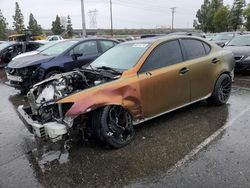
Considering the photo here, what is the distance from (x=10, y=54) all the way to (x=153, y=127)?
40.4ft

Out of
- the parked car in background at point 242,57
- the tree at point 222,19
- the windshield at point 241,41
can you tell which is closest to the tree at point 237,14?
the tree at point 222,19

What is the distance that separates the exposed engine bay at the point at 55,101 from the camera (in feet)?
13.7

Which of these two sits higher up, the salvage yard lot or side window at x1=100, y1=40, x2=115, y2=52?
side window at x1=100, y1=40, x2=115, y2=52

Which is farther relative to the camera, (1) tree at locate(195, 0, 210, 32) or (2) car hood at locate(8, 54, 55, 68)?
(1) tree at locate(195, 0, 210, 32)

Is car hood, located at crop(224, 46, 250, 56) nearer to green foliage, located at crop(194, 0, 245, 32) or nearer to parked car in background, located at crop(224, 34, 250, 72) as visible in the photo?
parked car in background, located at crop(224, 34, 250, 72)

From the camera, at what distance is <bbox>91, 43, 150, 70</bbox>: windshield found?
5201 millimetres

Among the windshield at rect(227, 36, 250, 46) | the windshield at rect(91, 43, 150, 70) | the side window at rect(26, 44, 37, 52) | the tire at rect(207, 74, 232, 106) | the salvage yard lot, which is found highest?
the windshield at rect(91, 43, 150, 70)

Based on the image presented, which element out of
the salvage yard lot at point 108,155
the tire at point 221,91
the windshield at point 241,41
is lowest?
the salvage yard lot at point 108,155

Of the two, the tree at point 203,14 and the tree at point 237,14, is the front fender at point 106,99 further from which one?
the tree at point 203,14

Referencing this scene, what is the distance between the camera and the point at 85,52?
31.1ft

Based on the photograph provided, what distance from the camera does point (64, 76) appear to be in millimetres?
5008

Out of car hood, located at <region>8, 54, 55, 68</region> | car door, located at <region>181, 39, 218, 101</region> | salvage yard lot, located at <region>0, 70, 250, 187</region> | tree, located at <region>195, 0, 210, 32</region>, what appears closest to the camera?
salvage yard lot, located at <region>0, 70, 250, 187</region>

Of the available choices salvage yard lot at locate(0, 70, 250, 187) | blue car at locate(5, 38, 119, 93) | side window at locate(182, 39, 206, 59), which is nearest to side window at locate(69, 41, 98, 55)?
blue car at locate(5, 38, 119, 93)

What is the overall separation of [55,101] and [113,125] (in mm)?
922
